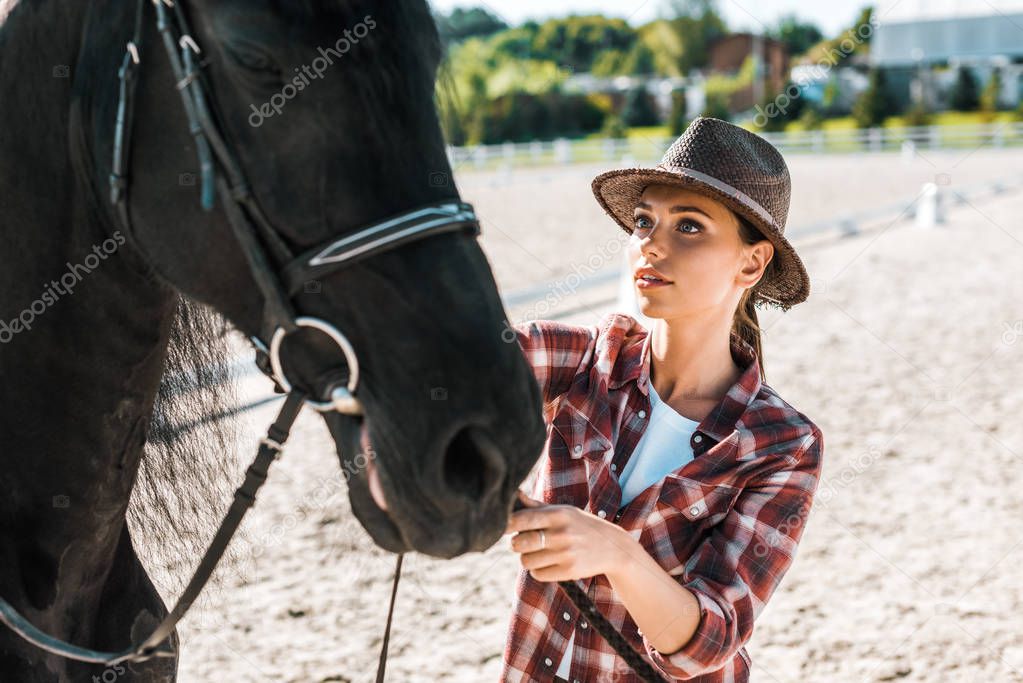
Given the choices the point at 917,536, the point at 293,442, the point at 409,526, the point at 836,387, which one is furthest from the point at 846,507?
the point at 409,526

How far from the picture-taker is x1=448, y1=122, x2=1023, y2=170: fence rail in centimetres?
3072

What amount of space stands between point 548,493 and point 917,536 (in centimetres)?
306

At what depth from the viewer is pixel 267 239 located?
1.19 meters

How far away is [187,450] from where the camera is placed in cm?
188

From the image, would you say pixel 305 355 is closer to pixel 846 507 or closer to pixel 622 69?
pixel 846 507

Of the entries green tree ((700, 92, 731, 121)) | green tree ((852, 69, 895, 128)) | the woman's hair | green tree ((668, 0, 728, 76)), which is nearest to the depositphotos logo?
the woman's hair

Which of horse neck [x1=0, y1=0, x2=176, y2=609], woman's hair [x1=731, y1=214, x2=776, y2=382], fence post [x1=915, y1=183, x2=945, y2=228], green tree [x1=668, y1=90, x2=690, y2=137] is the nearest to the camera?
horse neck [x1=0, y1=0, x2=176, y2=609]

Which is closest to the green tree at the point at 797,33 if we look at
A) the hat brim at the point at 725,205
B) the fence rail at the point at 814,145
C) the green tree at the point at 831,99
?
the green tree at the point at 831,99

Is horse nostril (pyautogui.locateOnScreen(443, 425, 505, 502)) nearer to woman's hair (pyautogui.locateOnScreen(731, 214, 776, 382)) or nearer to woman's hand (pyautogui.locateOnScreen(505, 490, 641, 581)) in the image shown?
woman's hand (pyautogui.locateOnScreen(505, 490, 641, 581))

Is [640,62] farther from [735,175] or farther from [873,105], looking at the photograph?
[735,175]

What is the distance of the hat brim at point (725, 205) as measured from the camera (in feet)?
5.85

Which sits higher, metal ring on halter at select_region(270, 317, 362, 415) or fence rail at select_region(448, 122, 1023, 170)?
metal ring on halter at select_region(270, 317, 362, 415)

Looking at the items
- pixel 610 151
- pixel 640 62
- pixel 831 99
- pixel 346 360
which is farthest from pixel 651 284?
pixel 640 62

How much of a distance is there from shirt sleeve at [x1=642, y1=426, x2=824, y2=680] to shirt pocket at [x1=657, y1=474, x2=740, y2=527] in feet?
0.10
